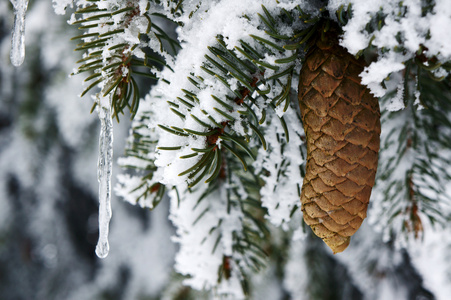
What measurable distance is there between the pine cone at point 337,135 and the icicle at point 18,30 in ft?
1.40

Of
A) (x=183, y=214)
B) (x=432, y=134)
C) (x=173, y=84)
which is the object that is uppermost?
(x=432, y=134)

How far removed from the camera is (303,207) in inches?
17.1

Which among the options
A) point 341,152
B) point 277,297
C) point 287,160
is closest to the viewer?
point 341,152

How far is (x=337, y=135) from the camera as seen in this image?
1.30 ft

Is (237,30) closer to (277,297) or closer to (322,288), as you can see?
(322,288)

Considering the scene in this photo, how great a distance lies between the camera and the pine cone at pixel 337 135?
0.40 m

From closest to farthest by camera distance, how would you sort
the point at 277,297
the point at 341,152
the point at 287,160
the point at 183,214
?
1. the point at 341,152
2. the point at 287,160
3. the point at 183,214
4. the point at 277,297

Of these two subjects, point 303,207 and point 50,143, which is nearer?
point 303,207

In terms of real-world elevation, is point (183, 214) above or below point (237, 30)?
below

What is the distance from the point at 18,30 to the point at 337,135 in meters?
0.49

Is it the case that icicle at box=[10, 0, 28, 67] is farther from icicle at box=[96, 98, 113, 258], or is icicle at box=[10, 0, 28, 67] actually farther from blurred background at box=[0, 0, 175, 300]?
blurred background at box=[0, 0, 175, 300]

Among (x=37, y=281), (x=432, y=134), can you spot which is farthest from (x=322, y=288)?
(x=37, y=281)

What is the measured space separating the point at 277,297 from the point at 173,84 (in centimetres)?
122

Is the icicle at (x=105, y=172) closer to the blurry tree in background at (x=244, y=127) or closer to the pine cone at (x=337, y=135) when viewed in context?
the blurry tree in background at (x=244, y=127)
